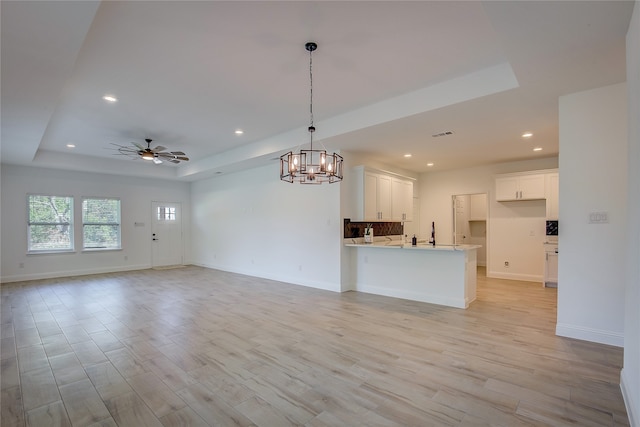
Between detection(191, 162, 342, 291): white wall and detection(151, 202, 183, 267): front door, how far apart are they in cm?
53

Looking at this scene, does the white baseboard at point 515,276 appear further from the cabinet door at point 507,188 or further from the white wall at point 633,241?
the white wall at point 633,241

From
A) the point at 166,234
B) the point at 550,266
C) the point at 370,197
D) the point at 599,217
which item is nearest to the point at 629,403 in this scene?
the point at 599,217

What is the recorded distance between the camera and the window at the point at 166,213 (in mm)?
9461

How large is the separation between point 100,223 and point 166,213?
70.3 inches

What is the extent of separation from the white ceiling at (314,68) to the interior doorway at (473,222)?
3.55 m

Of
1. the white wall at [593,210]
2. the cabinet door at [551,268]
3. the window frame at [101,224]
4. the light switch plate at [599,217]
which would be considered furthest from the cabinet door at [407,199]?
the window frame at [101,224]

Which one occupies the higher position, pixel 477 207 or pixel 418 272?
pixel 477 207

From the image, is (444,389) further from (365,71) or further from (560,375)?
(365,71)

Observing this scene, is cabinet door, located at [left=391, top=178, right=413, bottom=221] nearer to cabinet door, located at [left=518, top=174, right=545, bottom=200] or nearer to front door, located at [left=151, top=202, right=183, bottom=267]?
cabinet door, located at [left=518, top=174, right=545, bottom=200]

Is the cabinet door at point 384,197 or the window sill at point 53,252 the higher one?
the cabinet door at point 384,197

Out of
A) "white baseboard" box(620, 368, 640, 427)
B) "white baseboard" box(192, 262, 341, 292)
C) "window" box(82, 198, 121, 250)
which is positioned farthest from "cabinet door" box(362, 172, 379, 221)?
"window" box(82, 198, 121, 250)

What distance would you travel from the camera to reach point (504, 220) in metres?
7.22

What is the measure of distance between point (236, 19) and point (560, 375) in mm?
4199

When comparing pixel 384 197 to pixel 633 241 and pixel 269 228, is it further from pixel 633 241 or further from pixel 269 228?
pixel 633 241
